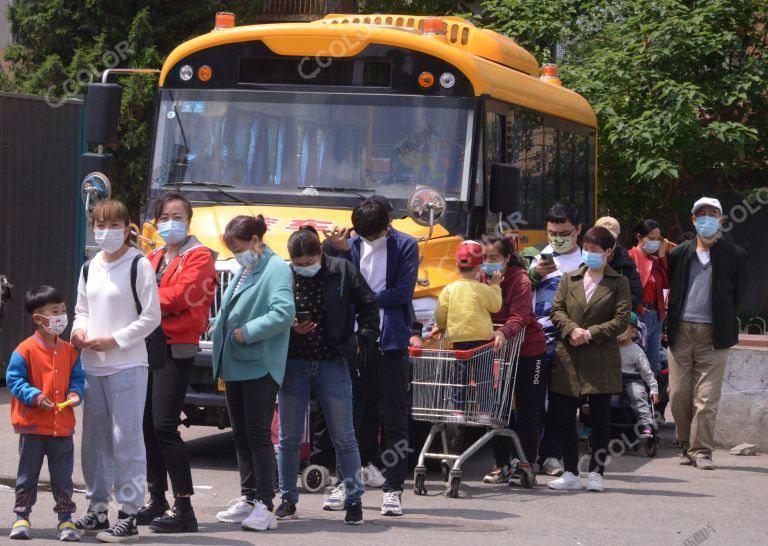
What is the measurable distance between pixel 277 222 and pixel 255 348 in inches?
108

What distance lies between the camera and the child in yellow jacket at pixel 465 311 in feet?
30.6

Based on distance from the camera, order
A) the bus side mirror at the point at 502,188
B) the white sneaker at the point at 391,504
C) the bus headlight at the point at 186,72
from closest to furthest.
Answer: the white sneaker at the point at 391,504 → the bus side mirror at the point at 502,188 → the bus headlight at the point at 186,72

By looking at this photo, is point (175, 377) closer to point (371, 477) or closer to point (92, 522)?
point (92, 522)

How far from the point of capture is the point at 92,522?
7582 mm

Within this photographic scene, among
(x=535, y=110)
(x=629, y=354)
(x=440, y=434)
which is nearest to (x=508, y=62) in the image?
(x=535, y=110)

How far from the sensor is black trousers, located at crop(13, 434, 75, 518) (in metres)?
7.46

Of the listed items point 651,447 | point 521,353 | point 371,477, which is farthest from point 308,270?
point 651,447

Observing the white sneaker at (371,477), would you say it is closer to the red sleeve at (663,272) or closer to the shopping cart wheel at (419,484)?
the shopping cart wheel at (419,484)

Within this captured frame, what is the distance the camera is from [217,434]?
12.5 meters

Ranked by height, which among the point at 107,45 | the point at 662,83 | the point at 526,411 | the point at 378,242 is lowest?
the point at 526,411

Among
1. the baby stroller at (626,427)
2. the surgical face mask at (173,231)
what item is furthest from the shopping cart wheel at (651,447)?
the surgical face mask at (173,231)

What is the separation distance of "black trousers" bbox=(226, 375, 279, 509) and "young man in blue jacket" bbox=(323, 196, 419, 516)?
2.56 feet

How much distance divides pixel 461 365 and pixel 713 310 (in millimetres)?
2685

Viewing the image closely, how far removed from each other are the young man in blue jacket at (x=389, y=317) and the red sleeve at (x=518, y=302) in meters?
0.97
